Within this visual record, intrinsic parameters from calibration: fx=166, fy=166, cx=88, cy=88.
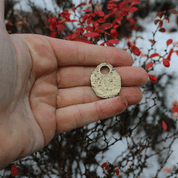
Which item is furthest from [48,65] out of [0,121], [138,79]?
[138,79]

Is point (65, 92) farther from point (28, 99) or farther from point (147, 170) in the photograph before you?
point (147, 170)

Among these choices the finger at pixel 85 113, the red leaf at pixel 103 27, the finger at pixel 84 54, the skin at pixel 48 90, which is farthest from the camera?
the red leaf at pixel 103 27

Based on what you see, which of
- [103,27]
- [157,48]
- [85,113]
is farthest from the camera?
[157,48]

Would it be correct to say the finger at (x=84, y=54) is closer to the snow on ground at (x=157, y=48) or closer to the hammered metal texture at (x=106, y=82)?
the hammered metal texture at (x=106, y=82)

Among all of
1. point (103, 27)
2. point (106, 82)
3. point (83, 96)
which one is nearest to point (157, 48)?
point (103, 27)

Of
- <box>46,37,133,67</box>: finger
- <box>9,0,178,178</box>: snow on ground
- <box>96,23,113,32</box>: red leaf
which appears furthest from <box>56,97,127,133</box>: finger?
<box>9,0,178,178</box>: snow on ground

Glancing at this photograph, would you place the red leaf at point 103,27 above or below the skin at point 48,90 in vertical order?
above

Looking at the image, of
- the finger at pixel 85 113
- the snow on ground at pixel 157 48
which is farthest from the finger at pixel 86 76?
the snow on ground at pixel 157 48

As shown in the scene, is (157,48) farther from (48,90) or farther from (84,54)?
(48,90)
